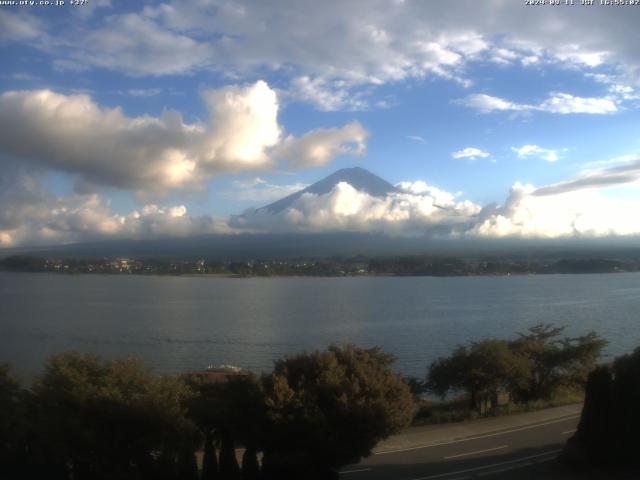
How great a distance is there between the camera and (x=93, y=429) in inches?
336

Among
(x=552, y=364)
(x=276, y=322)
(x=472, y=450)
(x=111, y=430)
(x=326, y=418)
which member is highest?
(x=326, y=418)

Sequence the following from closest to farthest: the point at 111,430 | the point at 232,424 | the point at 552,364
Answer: the point at 111,430 → the point at 232,424 → the point at 552,364

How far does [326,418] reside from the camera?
336 inches

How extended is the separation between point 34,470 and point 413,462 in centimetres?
631

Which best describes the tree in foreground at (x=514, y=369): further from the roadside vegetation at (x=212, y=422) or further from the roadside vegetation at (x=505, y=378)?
the roadside vegetation at (x=212, y=422)

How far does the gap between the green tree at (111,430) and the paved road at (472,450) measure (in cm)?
299

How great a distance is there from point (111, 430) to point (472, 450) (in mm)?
6713

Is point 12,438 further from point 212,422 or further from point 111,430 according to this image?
point 212,422

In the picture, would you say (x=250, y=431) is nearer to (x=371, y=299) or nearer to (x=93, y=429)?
(x=93, y=429)

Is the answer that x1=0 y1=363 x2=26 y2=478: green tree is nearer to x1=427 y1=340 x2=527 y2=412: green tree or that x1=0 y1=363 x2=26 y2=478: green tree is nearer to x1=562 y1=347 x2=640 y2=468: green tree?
x1=562 y1=347 x2=640 y2=468: green tree

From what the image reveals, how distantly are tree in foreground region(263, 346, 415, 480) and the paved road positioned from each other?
1.51m

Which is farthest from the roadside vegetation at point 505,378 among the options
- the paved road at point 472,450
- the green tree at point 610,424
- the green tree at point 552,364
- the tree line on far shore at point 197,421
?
the tree line on far shore at point 197,421

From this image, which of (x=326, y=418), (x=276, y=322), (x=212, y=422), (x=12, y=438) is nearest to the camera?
(x=326, y=418)

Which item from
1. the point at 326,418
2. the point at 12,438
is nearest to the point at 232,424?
the point at 326,418
